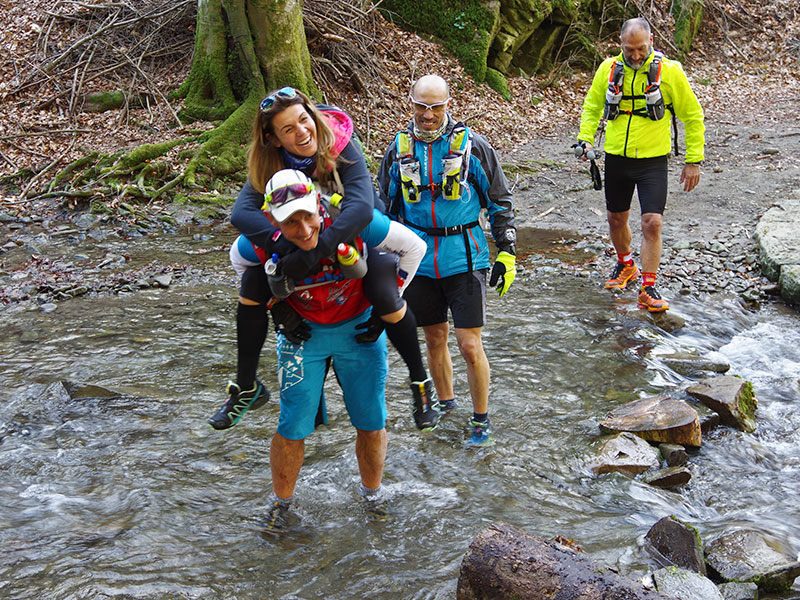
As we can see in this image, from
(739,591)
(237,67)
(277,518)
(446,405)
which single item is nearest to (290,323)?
(277,518)

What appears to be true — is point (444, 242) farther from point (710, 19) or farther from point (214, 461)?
point (710, 19)

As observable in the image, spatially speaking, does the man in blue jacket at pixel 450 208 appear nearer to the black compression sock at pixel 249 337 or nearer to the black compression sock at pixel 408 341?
the black compression sock at pixel 408 341

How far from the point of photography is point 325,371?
3736 mm

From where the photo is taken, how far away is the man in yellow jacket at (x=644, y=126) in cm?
678

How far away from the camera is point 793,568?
3.56 metres

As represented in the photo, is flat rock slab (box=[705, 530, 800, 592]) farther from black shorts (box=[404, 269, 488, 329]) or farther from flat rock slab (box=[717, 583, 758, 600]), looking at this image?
black shorts (box=[404, 269, 488, 329])

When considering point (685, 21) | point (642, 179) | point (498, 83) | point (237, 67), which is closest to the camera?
point (642, 179)

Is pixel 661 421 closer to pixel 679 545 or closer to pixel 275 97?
pixel 679 545

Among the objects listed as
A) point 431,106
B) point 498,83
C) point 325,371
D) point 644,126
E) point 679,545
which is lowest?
point 679,545

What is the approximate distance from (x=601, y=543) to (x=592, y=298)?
13.8 feet

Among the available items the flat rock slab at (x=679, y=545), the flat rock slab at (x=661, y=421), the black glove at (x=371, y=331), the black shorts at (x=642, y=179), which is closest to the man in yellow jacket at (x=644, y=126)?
the black shorts at (x=642, y=179)

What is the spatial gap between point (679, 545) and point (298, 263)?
7.56 ft

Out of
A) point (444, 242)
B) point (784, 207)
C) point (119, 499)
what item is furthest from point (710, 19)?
point (119, 499)

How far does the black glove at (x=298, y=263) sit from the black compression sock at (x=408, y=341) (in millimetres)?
580
